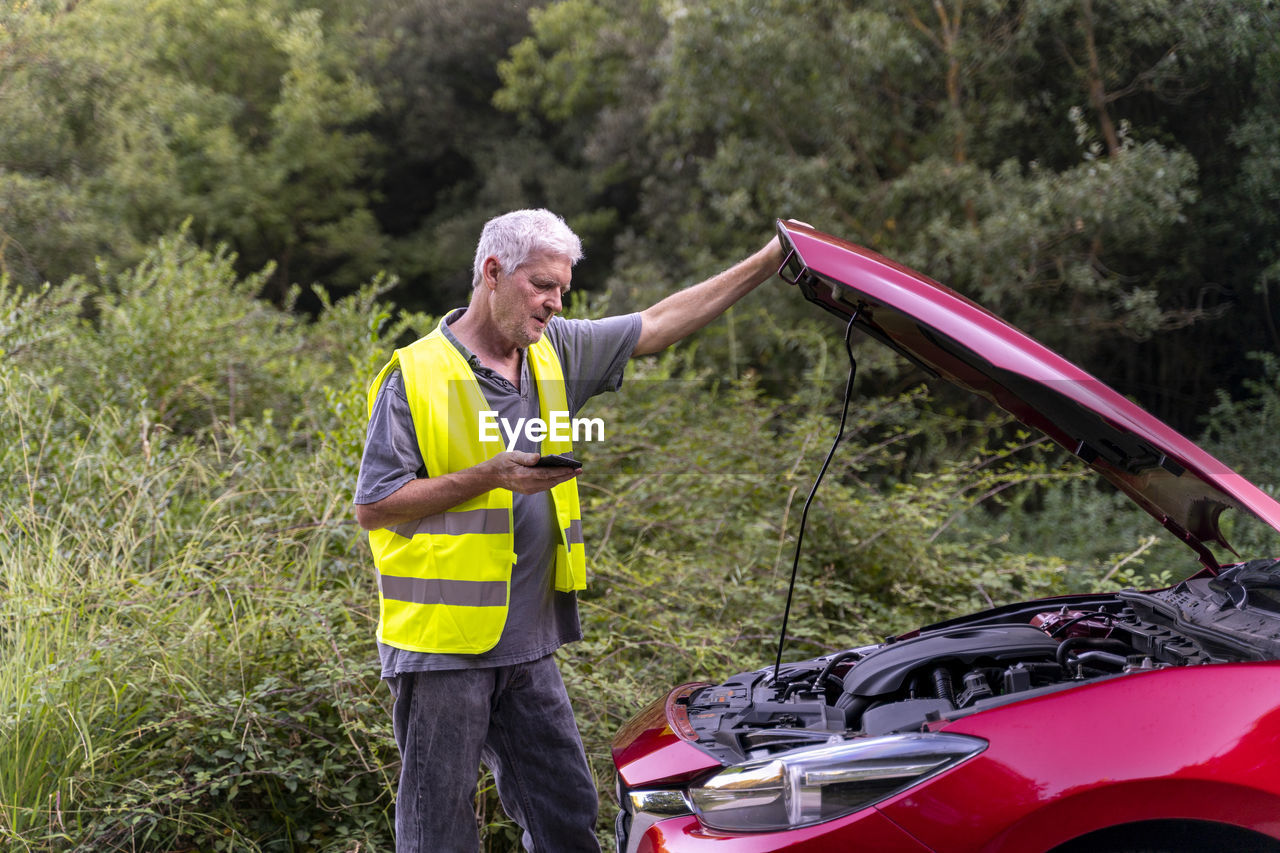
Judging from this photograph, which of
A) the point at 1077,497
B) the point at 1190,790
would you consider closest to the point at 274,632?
the point at 1190,790

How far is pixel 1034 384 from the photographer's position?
2.15 metres

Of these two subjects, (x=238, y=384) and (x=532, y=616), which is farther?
(x=238, y=384)

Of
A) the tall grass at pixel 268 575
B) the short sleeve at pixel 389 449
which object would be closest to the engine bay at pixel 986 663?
the short sleeve at pixel 389 449

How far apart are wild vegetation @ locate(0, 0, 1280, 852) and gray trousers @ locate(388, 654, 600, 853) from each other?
0.83 metres

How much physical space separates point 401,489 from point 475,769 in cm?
77

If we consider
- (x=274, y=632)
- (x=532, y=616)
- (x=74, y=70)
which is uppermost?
(x=74, y=70)

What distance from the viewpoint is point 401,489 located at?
2.50m

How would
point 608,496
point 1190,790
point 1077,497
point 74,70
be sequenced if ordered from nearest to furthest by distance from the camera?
point 1190,790 → point 608,496 → point 1077,497 → point 74,70

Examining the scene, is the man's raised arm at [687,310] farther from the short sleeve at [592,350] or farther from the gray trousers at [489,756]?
the gray trousers at [489,756]

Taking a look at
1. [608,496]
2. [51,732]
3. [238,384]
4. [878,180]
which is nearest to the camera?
[51,732]

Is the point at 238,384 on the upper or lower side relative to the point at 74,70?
lower

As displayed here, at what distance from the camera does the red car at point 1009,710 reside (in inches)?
72.8

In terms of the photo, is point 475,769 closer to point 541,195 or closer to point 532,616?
point 532,616

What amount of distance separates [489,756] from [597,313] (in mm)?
5693
